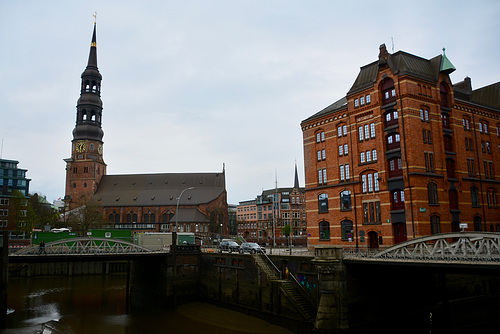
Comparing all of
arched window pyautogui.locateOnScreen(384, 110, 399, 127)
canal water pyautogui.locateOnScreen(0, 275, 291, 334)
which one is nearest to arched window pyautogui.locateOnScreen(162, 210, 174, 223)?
canal water pyautogui.locateOnScreen(0, 275, 291, 334)

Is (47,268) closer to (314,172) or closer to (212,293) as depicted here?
(212,293)

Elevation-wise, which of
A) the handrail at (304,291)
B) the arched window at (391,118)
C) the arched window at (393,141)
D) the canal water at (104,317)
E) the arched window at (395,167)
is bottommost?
the canal water at (104,317)

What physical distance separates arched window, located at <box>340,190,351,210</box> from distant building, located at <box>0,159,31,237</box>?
5850 centimetres

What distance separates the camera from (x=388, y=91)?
134 ft

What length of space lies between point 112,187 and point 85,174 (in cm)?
780

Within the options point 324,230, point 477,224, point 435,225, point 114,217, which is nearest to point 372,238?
point 435,225

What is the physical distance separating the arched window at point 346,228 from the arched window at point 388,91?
1332cm

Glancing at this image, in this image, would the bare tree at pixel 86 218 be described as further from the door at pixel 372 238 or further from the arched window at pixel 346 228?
the door at pixel 372 238

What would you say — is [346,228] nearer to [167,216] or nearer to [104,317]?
[104,317]

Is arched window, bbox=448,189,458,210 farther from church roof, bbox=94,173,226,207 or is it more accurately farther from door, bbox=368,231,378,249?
church roof, bbox=94,173,226,207

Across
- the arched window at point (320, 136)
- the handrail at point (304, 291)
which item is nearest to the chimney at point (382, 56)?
the arched window at point (320, 136)

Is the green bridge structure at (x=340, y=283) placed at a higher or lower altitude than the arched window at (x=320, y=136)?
lower

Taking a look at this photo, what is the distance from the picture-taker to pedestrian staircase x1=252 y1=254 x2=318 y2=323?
30681mm

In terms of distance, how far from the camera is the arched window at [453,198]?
135ft
